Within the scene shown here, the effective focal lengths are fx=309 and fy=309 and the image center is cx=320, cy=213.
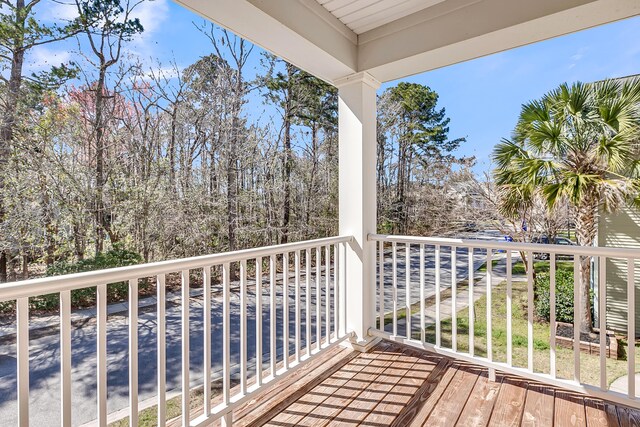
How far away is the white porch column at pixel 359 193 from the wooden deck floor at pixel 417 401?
0.48m

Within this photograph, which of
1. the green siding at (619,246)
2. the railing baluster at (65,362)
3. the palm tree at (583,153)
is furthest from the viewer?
the green siding at (619,246)

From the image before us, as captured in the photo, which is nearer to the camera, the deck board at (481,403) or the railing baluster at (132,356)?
the railing baluster at (132,356)

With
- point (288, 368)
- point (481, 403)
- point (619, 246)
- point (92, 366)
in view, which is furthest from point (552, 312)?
point (619, 246)

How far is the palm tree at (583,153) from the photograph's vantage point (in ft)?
13.1

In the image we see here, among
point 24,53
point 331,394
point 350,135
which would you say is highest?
point 24,53

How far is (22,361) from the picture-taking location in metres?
1.04

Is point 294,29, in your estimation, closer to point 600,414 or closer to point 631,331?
point 631,331

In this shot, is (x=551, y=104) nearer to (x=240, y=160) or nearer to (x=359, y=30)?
(x=359, y=30)

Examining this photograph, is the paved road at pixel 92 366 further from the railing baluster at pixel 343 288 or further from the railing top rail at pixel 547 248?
the railing top rail at pixel 547 248

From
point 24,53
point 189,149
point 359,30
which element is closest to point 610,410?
point 359,30

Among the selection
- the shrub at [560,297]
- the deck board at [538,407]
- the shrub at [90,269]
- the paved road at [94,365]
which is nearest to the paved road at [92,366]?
the paved road at [94,365]

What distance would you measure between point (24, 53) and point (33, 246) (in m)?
1.75

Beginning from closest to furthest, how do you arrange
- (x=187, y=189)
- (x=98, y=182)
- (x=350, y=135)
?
(x=350, y=135) < (x=98, y=182) < (x=187, y=189)

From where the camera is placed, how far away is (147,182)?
154 inches
